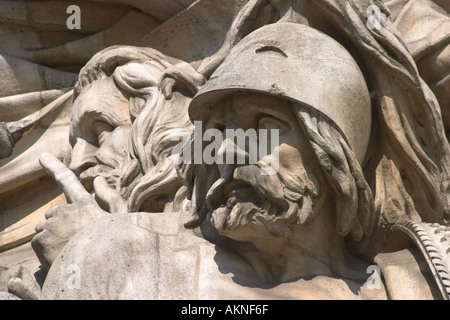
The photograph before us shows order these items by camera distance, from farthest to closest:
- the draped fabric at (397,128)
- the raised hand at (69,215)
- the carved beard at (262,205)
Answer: the raised hand at (69,215), the draped fabric at (397,128), the carved beard at (262,205)

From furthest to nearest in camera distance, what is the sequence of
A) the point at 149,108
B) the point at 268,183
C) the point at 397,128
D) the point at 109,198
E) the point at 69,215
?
1. the point at 149,108
2. the point at 109,198
3. the point at 69,215
4. the point at 397,128
5. the point at 268,183

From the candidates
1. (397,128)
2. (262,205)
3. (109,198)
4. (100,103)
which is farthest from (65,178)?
(397,128)

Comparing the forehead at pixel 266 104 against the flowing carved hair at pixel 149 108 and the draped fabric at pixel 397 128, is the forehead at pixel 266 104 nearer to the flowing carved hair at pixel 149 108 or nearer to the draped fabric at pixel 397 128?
the draped fabric at pixel 397 128

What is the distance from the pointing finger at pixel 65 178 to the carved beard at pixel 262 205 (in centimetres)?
80

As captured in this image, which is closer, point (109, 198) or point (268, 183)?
point (268, 183)

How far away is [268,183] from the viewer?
3.45m

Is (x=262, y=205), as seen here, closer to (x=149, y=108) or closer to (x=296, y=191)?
(x=296, y=191)

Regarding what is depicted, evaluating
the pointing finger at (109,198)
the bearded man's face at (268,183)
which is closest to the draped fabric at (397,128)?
the bearded man's face at (268,183)

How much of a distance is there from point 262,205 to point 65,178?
1039mm

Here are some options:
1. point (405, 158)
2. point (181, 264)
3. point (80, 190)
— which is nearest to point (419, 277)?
point (405, 158)

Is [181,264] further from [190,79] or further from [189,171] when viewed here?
[190,79]

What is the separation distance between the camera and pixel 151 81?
455 centimetres

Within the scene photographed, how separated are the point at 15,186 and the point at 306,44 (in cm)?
164

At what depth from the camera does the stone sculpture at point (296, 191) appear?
3.48m
